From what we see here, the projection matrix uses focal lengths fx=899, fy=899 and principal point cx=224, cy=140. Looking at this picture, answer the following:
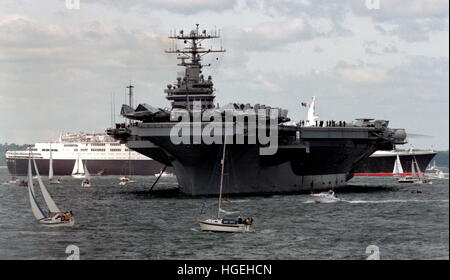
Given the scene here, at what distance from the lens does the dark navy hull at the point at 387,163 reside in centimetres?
14362

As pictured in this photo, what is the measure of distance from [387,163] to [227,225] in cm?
10241

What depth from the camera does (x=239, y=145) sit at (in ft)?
206

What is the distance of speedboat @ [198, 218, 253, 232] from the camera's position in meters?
45.6

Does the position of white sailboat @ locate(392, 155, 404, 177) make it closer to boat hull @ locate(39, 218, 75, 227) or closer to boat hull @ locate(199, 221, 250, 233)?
boat hull @ locate(39, 218, 75, 227)

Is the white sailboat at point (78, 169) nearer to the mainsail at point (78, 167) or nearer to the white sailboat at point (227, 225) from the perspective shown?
the mainsail at point (78, 167)

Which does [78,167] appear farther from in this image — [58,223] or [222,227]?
[222,227]

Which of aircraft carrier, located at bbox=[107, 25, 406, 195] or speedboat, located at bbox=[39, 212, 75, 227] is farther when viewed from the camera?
aircraft carrier, located at bbox=[107, 25, 406, 195]

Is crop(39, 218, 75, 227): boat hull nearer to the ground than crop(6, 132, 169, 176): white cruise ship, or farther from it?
nearer to the ground

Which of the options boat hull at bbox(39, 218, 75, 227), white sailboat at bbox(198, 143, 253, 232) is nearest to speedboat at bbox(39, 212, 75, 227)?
boat hull at bbox(39, 218, 75, 227)

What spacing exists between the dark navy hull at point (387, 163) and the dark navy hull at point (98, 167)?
34.7 metres

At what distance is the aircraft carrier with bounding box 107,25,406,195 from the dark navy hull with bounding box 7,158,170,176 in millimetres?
74739

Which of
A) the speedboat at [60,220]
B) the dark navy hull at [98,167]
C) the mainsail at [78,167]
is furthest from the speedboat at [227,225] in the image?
the dark navy hull at [98,167]

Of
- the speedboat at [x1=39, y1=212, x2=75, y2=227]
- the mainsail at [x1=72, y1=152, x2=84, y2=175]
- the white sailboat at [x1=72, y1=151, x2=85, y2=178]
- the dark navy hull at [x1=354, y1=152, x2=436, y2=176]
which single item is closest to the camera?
the speedboat at [x1=39, y1=212, x2=75, y2=227]
